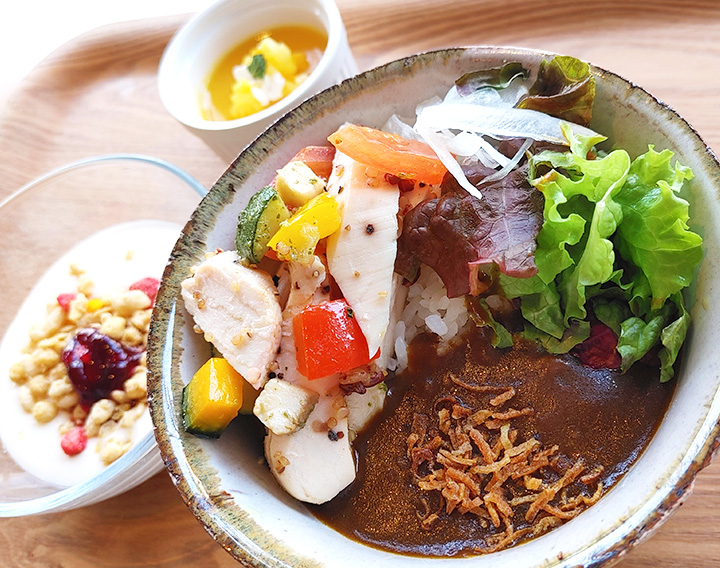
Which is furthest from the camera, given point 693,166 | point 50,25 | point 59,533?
point 50,25

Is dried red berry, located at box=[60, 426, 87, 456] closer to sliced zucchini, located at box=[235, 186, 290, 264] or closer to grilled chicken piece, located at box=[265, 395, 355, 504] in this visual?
grilled chicken piece, located at box=[265, 395, 355, 504]

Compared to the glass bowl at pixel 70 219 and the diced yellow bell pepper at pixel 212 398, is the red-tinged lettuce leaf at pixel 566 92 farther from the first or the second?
the glass bowl at pixel 70 219

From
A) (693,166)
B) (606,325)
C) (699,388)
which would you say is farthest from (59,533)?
(693,166)

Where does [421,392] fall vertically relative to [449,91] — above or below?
below

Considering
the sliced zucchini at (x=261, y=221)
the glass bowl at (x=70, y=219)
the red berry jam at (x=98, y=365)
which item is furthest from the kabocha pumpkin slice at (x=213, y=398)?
the glass bowl at (x=70, y=219)

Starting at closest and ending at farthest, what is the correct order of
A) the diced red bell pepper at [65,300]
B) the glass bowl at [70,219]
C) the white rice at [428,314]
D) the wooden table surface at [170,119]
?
the white rice at [428,314], the wooden table surface at [170,119], the diced red bell pepper at [65,300], the glass bowl at [70,219]

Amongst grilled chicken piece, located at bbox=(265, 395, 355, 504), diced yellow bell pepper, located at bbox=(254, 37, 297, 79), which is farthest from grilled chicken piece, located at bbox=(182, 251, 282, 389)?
diced yellow bell pepper, located at bbox=(254, 37, 297, 79)

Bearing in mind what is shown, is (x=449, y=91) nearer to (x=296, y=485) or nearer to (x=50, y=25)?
(x=296, y=485)
